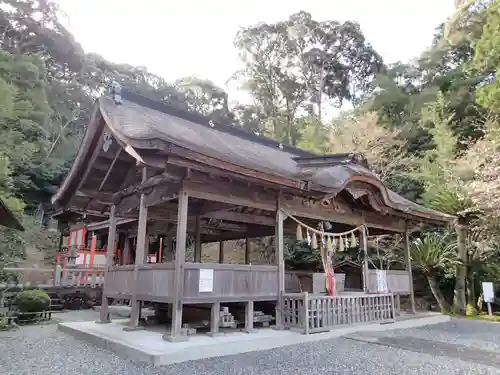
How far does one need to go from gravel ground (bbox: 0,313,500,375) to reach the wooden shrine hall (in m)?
0.91

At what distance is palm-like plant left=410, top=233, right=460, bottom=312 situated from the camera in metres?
11.1

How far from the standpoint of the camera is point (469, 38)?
1844 centimetres

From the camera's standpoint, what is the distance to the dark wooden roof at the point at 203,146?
16.6 ft

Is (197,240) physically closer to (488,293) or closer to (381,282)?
(381,282)

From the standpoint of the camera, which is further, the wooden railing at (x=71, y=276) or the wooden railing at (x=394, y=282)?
the wooden railing at (x=71, y=276)

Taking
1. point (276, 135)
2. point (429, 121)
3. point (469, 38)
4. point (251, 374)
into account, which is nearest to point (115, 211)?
point (251, 374)

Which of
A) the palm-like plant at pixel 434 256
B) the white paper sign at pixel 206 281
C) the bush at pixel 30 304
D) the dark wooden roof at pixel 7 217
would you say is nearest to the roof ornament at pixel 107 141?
the dark wooden roof at pixel 7 217

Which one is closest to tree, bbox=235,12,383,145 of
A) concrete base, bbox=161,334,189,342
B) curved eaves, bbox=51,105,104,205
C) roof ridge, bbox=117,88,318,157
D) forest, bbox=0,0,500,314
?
forest, bbox=0,0,500,314

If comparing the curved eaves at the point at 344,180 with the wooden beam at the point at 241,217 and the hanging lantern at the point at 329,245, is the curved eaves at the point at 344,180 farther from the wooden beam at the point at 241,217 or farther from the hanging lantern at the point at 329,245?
the wooden beam at the point at 241,217

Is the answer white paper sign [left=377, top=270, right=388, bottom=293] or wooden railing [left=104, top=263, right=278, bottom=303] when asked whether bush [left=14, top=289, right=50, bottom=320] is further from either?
white paper sign [left=377, top=270, right=388, bottom=293]

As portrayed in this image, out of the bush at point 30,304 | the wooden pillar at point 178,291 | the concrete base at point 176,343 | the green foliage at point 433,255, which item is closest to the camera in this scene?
the concrete base at point 176,343

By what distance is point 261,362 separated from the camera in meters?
4.67

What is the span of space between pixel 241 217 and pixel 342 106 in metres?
23.1

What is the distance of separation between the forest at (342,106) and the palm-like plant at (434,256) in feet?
0.14
